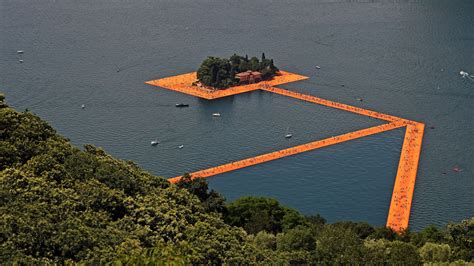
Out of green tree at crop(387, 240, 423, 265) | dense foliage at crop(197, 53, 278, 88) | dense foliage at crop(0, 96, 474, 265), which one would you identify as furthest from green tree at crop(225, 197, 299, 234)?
dense foliage at crop(197, 53, 278, 88)

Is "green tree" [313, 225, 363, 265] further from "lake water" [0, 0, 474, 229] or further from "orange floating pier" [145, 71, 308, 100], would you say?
"orange floating pier" [145, 71, 308, 100]

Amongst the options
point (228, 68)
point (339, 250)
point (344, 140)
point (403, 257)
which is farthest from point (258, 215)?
point (228, 68)

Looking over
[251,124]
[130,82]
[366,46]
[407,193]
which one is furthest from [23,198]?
[366,46]

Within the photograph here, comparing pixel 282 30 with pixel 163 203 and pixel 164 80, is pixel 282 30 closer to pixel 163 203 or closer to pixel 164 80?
pixel 164 80

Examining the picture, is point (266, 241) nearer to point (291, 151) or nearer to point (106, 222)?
point (106, 222)

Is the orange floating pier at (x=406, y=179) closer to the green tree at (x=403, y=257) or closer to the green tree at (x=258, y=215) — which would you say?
the green tree at (x=258, y=215)

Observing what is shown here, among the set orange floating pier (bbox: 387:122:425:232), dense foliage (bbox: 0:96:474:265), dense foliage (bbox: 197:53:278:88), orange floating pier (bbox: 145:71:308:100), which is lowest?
orange floating pier (bbox: 387:122:425:232)
